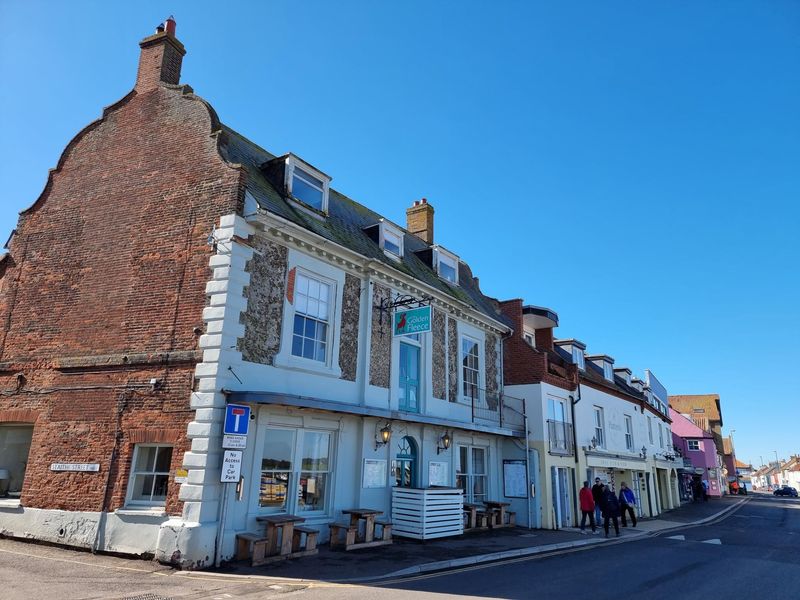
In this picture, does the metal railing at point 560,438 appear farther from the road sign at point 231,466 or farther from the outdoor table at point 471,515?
the road sign at point 231,466

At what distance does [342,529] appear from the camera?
1207cm

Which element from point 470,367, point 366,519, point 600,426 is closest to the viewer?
point 366,519

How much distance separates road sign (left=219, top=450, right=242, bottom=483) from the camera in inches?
387

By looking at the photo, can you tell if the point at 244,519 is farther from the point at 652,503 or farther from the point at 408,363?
the point at 652,503

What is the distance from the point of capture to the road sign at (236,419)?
1003 centimetres

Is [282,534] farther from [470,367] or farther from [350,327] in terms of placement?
[470,367]

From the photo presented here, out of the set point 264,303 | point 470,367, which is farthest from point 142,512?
point 470,367

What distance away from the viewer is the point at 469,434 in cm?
1781

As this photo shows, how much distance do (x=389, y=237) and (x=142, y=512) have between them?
1040 cm

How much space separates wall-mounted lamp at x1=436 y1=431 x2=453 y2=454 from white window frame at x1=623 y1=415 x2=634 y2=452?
1466 centimetres

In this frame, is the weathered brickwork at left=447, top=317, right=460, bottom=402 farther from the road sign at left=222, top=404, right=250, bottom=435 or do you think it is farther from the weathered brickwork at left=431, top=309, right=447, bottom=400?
the road sign at left=222, top=404, right=250, bottom=435

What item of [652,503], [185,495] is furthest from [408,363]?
[652,503]

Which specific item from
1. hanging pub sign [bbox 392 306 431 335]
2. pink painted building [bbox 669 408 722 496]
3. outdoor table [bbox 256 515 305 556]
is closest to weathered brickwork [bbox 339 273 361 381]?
hanging pub sign [bbox 392 306 431 335]

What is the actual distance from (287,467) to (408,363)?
17.3 ft
